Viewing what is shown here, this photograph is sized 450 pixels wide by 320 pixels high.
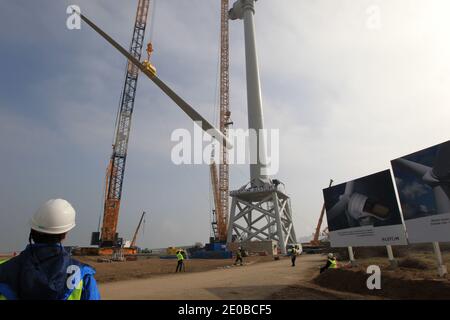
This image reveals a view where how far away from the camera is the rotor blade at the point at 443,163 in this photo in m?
13.9

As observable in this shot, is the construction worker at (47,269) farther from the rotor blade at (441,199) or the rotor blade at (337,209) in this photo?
the rotor blade at (337,209)

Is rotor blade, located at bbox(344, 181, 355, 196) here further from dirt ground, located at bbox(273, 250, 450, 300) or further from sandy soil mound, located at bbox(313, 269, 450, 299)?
sandy soil mound, located at bbox(313, 269, 450, 299)

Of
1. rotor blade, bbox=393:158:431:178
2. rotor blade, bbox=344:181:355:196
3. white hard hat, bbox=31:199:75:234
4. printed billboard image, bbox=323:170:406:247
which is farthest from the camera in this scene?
rotor blade, bbox=344:181:355:196

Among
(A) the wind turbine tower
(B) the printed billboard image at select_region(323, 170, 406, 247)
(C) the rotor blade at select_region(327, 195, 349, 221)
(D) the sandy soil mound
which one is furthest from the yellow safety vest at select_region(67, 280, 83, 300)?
(A) the wind turbine tower

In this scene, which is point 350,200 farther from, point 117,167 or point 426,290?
point 117,167

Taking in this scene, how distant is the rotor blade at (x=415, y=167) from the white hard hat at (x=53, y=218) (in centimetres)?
1629

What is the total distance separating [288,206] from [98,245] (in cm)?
4635

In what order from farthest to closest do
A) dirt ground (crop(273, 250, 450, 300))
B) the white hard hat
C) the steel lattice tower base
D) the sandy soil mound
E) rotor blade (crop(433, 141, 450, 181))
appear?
the steel lattice tower base < rotor blade (crop(433, 141, 450, 181)) < dirt ground (crop(273, 250, 450, 300)) < the sandy soil mound < the white hard hat

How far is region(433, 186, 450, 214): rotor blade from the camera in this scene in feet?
44.5

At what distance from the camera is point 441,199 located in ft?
45.4

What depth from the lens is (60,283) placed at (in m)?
2.44

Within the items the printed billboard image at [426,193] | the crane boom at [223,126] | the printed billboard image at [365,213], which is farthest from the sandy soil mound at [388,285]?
the crane boom at [223,126]

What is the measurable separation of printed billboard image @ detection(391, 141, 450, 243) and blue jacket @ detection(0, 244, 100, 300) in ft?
51.0
